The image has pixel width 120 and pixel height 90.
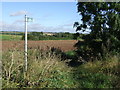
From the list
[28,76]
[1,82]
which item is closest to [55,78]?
[28,76]

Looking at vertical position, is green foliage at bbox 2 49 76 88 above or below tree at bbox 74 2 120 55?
below

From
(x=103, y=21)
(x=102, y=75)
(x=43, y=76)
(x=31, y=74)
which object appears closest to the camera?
(x=31, y=74)

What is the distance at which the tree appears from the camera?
11.1 metres

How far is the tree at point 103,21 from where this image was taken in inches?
437

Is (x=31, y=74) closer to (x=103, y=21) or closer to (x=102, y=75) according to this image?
(x=102, y=75)

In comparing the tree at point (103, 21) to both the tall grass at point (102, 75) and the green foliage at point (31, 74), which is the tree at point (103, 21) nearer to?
the tall grass at point (102, 75)

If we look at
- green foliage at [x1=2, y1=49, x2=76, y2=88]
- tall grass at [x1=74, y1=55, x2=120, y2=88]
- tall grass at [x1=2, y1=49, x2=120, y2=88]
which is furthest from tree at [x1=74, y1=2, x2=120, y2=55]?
green foliage at [x1=2, y1=49, x2=76, y2=88]

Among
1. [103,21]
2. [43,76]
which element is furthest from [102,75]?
[103,21]

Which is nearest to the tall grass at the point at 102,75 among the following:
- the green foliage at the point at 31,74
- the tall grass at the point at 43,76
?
Result: the tall grass at the point at 43,76

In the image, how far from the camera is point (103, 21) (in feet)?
37.4

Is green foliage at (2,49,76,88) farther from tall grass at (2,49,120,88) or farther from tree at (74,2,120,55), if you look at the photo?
tree at (74,2,120,55)

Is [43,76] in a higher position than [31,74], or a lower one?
lower

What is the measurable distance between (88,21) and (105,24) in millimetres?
978

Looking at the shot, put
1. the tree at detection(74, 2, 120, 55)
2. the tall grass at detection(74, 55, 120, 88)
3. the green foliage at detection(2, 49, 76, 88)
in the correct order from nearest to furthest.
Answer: the green foliage at detection(2, 49, 76, 88) < the tall grass at detection(74, 55, 120, 88) < the tree at detection(74, 2, 120, 55)
